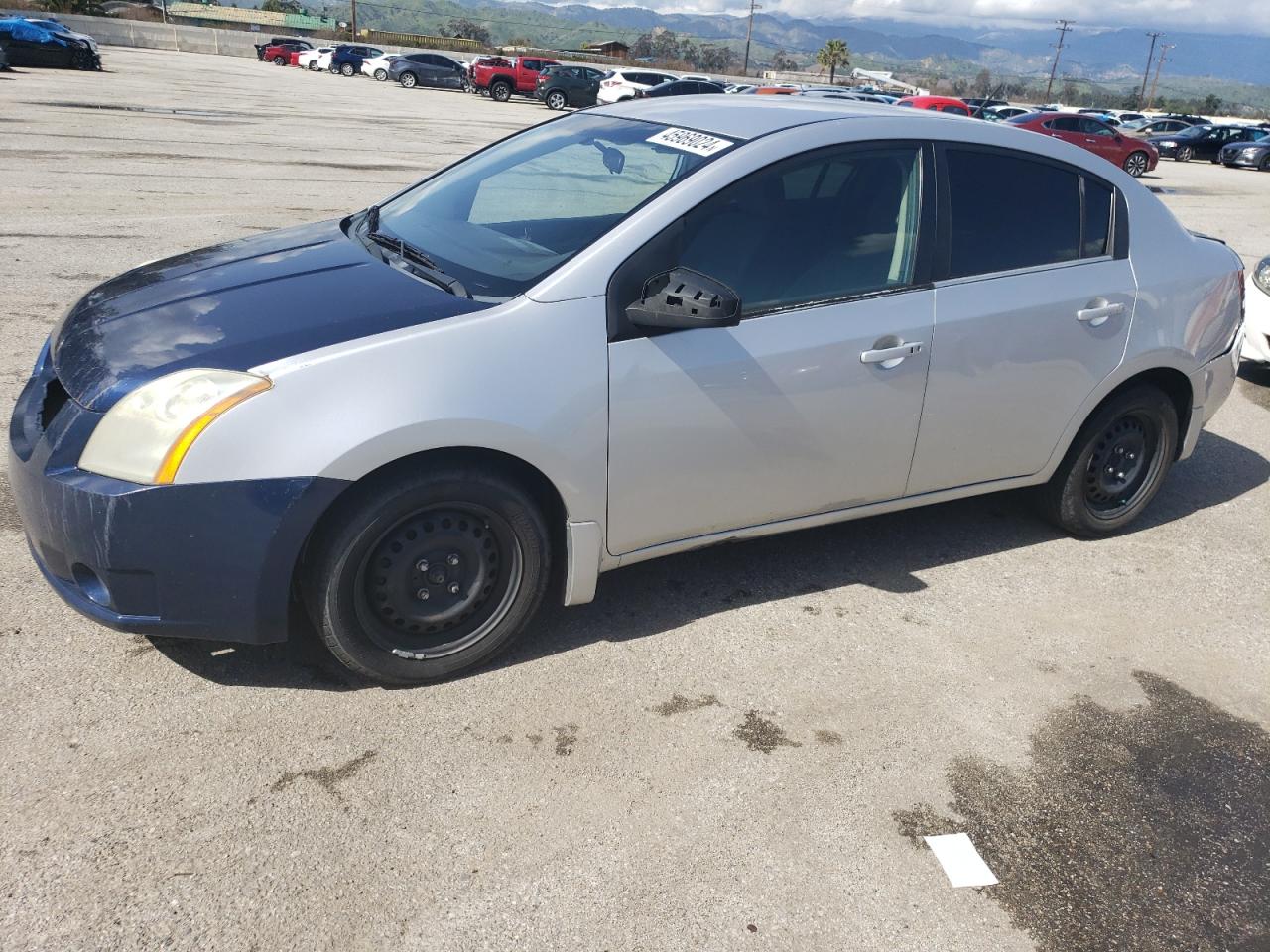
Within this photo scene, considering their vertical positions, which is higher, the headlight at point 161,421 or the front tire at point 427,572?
the headlight at point 161,421

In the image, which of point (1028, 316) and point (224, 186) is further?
point (224, 186)

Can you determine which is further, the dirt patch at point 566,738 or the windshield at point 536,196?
the windshield at point 536,196

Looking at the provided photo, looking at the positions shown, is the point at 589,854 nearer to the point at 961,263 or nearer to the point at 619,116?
the point at 961,263

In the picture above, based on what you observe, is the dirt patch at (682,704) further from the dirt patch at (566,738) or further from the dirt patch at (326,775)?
the dirt patch at (326,775)

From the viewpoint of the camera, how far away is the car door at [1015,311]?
12.6 ft

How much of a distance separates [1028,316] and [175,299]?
3.09 metres

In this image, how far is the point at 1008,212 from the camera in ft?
13.2

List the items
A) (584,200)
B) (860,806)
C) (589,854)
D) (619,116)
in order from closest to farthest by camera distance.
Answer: (589,854) < (860,806) < (584,200) < (619,116)

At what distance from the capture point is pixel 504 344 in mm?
3043

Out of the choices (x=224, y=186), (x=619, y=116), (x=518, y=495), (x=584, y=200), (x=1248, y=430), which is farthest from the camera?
(x=224, y=186)

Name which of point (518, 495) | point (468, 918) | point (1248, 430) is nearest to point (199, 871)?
point (468, 918)

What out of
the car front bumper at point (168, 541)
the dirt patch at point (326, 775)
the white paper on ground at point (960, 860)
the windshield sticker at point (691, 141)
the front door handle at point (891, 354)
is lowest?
the white paper on ground at point (960, 860)

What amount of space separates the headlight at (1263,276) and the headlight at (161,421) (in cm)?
772

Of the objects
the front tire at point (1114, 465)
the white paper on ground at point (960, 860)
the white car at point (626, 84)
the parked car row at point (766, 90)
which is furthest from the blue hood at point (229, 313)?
the white car at point (626, 84)
